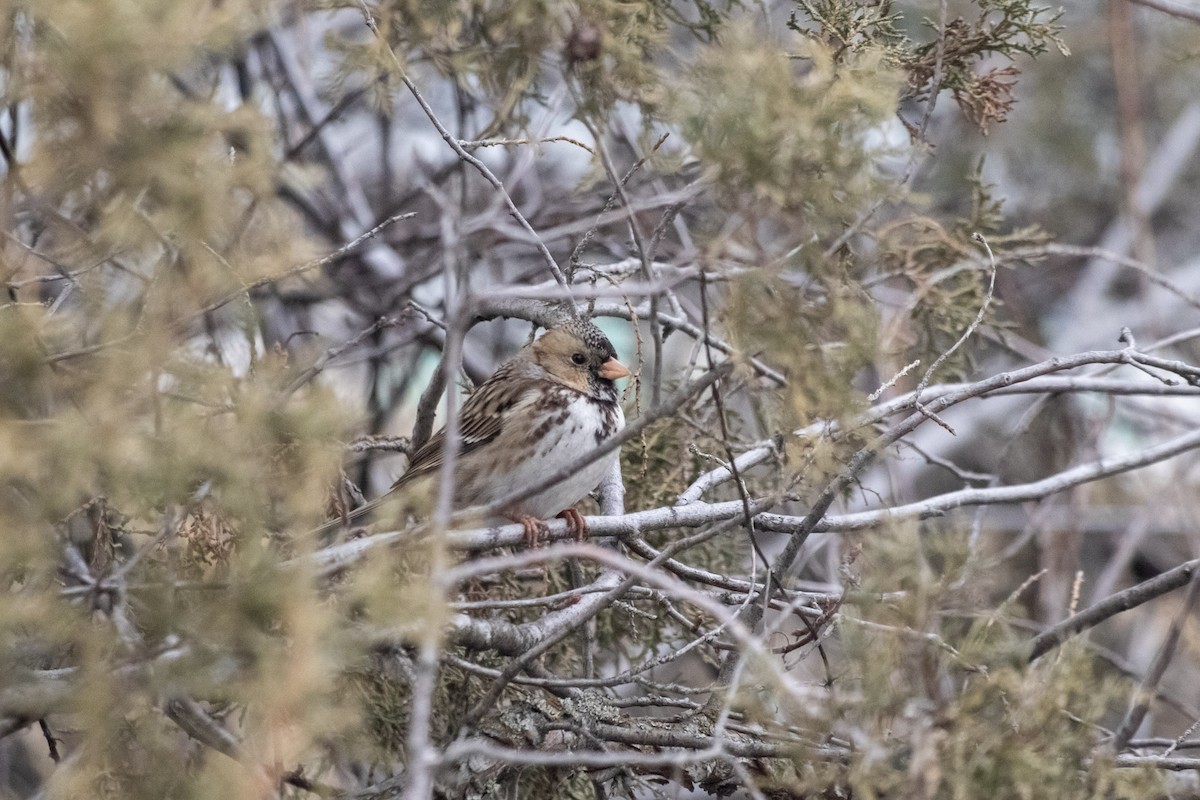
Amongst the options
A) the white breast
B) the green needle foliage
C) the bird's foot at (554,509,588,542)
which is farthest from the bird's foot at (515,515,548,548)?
the green needle foliage

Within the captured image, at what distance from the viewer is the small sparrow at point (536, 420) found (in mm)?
4027

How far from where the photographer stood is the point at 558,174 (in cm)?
636

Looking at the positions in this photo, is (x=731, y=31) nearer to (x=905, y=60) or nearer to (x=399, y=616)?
(x=905, y=60)

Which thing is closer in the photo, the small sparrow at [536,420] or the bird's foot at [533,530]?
the bird's foot at [533,530]

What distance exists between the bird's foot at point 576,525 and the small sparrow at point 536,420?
4cm

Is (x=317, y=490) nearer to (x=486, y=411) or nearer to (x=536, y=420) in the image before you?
(x=536, y=420)

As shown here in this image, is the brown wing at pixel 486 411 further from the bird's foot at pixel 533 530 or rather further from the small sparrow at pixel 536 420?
the bird's foot at pixel 533 530

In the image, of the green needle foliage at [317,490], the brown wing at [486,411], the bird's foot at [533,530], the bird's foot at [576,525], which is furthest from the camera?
the brown wing at [486,411]

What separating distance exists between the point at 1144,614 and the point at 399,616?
17.5ft

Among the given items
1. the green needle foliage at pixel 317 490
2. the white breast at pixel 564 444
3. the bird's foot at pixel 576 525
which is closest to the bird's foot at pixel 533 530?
the bird's foot at pixel 576 525

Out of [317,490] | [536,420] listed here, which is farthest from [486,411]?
[317,490]

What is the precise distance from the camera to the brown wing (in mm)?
4125

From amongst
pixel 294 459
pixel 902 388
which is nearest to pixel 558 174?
pixel 902 388

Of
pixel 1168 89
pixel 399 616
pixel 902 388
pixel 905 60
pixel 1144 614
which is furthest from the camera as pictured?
pixel 1168 89
